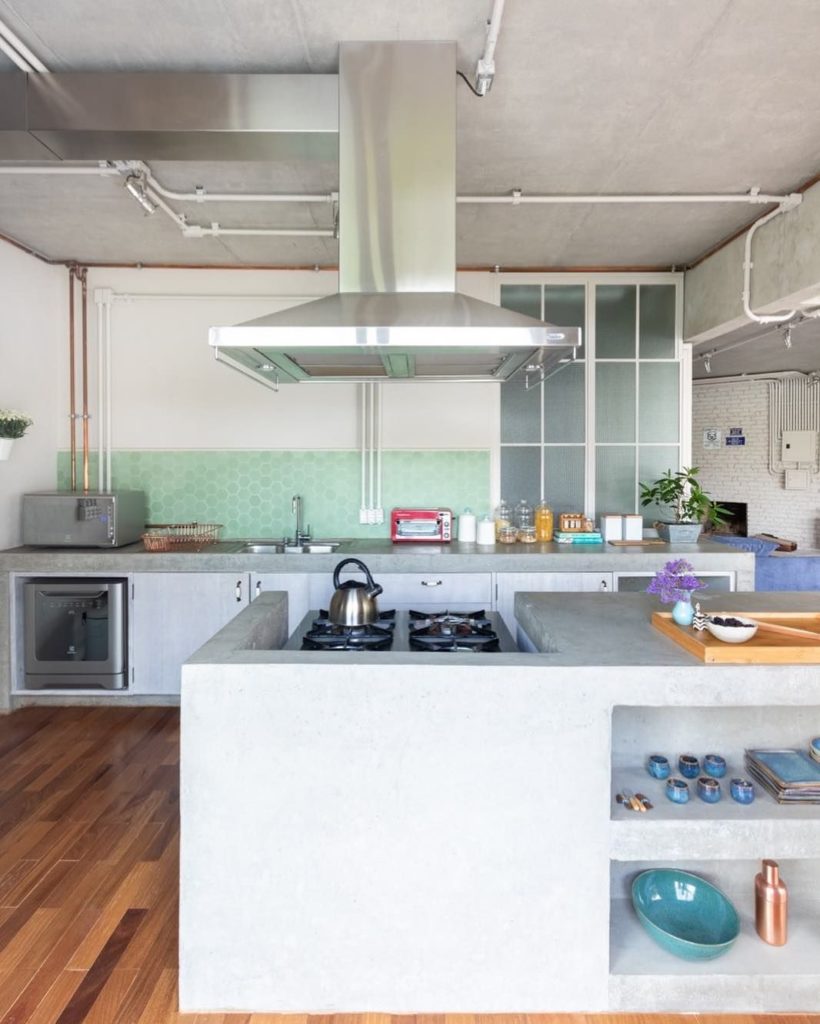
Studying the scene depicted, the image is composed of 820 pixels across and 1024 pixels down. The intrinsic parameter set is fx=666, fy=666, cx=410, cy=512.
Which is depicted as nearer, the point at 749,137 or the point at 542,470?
the point at 749,137

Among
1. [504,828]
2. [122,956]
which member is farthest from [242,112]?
[122,956]

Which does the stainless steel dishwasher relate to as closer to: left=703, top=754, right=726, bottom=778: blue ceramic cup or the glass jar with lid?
the glass jar with lid

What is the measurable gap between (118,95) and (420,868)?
266 cm

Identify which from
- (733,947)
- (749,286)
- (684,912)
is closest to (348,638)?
(684,912)

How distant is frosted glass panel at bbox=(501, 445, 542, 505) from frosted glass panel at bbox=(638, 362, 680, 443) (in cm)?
76

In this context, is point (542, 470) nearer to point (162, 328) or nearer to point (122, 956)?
point (162, 328)

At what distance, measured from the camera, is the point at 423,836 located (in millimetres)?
1697

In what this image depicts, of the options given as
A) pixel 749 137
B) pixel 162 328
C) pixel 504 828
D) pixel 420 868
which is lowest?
pixel 420 868

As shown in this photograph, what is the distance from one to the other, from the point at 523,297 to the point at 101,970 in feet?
14.1

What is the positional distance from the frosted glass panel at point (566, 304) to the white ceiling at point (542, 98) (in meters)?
0.57

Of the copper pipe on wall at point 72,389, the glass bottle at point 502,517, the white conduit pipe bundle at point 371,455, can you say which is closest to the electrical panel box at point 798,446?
the glass bottle at point 502,517

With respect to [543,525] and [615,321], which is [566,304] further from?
[543,525]

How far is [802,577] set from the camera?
5.60 m

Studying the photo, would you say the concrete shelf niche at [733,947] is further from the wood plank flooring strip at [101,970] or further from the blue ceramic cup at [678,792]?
the wood plank flooring strip at [101,970]
